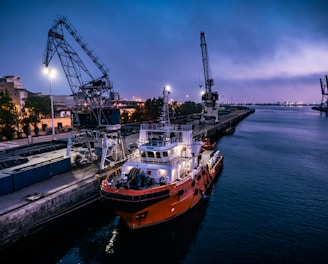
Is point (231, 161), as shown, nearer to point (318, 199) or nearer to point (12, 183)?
point (318, 199)

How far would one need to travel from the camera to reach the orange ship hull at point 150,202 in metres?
17.5

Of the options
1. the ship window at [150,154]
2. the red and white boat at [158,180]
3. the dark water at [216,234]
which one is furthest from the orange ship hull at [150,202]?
the ship window at [150,154]

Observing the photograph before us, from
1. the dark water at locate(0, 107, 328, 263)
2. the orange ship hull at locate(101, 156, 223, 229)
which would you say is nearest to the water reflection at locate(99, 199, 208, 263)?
the dark water at locate(0, 107, 328, 263)

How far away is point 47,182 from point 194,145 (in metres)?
16.6

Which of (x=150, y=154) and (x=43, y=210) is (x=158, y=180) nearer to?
(x=150, y=154)

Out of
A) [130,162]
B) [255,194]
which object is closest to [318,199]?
[255,194]

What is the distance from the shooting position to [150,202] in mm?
17844

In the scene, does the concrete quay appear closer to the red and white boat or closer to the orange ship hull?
the red and white boat

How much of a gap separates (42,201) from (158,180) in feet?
33.2

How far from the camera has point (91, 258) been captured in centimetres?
1612

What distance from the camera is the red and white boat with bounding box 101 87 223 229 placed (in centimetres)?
1788

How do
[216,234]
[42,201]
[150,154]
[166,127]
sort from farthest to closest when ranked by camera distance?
[166,127] → [150,154] → [216,234] → [42,201]

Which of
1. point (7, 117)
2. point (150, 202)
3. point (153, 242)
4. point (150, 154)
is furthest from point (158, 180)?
point (7, 117)

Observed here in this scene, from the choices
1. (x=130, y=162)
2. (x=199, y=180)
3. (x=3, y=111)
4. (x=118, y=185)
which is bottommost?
(x=199, y=180)
